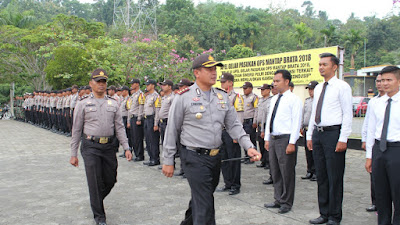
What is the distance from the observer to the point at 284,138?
5.24 meters

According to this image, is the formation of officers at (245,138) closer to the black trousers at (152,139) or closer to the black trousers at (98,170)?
the black trousers at (98,170)

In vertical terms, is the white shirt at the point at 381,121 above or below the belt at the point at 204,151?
above

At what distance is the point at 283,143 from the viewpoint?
523 cm

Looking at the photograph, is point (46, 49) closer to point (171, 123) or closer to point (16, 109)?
point (16, 109)

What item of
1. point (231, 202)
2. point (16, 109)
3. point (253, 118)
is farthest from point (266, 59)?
point (16, 109)

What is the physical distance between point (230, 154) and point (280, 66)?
6133 millimetres

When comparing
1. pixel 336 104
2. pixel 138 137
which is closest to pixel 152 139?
pixel 138 137

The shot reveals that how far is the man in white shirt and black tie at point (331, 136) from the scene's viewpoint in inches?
179

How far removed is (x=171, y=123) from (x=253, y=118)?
5.85 m

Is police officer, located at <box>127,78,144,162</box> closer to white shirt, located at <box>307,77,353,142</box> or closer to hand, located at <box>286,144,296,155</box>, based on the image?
hand, located at <box>286,144,296,155</box>

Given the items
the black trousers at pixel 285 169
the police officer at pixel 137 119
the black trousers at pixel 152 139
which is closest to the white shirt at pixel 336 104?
the black trousers at pixel 285 169

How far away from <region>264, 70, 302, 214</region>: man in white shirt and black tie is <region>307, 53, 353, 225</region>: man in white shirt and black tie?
1.47ft

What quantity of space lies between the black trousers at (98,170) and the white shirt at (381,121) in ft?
11.0

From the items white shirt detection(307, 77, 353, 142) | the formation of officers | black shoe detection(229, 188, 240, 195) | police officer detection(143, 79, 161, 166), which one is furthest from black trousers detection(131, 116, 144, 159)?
white shirt detection(307, 77, 353, 142)
